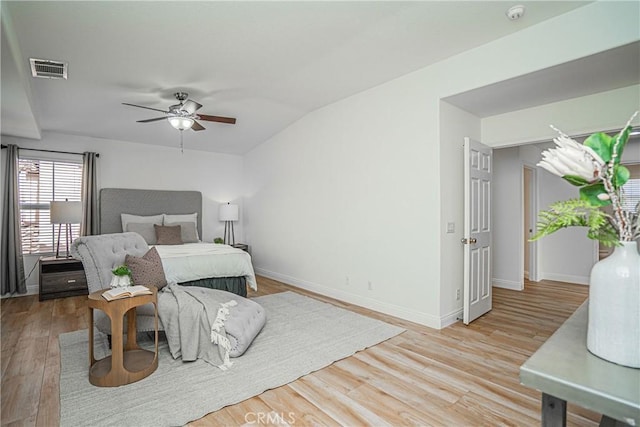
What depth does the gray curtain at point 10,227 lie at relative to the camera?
4.82m

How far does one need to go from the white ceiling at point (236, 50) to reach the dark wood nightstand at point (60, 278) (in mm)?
1946

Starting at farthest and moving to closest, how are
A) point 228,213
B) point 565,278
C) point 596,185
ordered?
point 228,213, point 565,278, point 596,185

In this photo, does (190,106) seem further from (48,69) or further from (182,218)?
(182,218)

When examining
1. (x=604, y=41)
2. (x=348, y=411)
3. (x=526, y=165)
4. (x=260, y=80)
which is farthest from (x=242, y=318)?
(x=526, y=165)

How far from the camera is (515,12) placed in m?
A: 2.62

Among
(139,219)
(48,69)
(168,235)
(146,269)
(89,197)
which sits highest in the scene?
(48,69)

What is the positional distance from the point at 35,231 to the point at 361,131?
17.5 ft

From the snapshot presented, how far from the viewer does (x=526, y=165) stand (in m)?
5.70

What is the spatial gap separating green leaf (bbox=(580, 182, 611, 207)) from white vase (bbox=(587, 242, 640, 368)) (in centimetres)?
14

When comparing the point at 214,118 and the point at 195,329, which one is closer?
the point at 195,329

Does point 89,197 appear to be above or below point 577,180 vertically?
above

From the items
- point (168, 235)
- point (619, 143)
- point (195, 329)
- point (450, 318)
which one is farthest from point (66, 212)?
point (619, 143)

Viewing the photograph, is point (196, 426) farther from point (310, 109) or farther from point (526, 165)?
point (526, 165)

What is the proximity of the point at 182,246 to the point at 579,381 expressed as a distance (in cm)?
514
